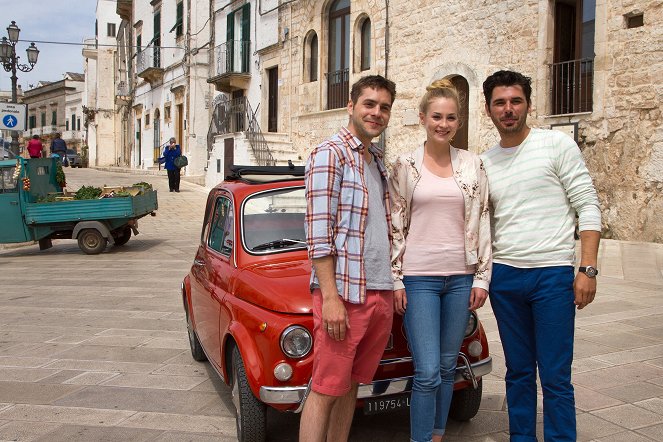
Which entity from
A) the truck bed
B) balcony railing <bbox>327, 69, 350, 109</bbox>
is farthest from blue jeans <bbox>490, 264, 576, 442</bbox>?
balcony railing <bbox>327, 69, 350, 109</bbox>

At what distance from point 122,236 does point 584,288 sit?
1160 cm

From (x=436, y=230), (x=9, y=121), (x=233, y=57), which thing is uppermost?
(x=233, y=57)

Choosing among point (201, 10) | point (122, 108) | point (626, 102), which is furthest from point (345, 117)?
point (122, 108)

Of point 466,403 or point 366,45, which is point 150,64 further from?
point 466,403

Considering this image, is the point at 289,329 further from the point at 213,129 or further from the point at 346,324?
the point at 213,129

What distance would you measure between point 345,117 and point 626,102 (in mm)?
8530

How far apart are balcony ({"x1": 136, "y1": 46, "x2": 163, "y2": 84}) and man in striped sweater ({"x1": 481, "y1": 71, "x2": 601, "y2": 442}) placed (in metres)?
31.0

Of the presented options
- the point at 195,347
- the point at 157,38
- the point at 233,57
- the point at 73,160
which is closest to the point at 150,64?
the point at 157,38

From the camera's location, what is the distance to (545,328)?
9.79ft

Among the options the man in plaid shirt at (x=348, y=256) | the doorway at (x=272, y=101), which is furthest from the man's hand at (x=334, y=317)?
the doorway at (x=272, y=101)

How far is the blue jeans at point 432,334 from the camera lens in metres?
2.90

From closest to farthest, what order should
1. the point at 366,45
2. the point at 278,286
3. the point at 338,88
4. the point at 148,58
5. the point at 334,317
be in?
the point at 334,317 → the point at 278,286 → the point at 366,45 → the point at 338,88 → the point at 148,58

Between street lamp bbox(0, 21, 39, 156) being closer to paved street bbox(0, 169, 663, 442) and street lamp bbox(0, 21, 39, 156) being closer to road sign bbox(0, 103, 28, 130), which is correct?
road sign bbox(0, 103, 28, 130)

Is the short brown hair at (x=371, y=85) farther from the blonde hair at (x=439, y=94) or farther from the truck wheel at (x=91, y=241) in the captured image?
the truck wheel at (x=91, y=241)
